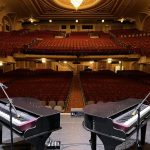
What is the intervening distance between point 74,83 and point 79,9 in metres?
4.24

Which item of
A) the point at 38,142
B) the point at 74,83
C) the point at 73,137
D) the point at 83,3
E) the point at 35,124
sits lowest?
the point at 74,83

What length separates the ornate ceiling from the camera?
8062 mm

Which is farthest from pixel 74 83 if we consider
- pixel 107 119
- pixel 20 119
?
pixel 107 119

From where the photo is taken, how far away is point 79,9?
9.01 metres

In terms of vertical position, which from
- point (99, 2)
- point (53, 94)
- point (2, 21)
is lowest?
point (53, 94)

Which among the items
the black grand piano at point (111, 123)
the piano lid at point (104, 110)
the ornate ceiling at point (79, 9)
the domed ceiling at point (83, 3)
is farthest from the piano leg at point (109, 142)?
the domed ceiling at point (83, 3)

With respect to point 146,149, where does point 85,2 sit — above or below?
above

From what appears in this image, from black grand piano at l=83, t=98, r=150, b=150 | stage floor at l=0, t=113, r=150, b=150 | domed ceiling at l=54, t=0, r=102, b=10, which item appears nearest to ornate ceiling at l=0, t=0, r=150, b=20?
domed ceiling at l=54, t=0, r=102, b=10

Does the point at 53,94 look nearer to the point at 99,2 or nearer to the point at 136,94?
the point at 136,94

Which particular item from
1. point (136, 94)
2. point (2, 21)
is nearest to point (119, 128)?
point (136, 94)

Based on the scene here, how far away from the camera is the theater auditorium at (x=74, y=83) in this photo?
4.36 feet

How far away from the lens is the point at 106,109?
150 cm

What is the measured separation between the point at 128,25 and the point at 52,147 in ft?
34.9

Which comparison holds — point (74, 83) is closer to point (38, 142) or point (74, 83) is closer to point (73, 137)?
point (73, 137)
